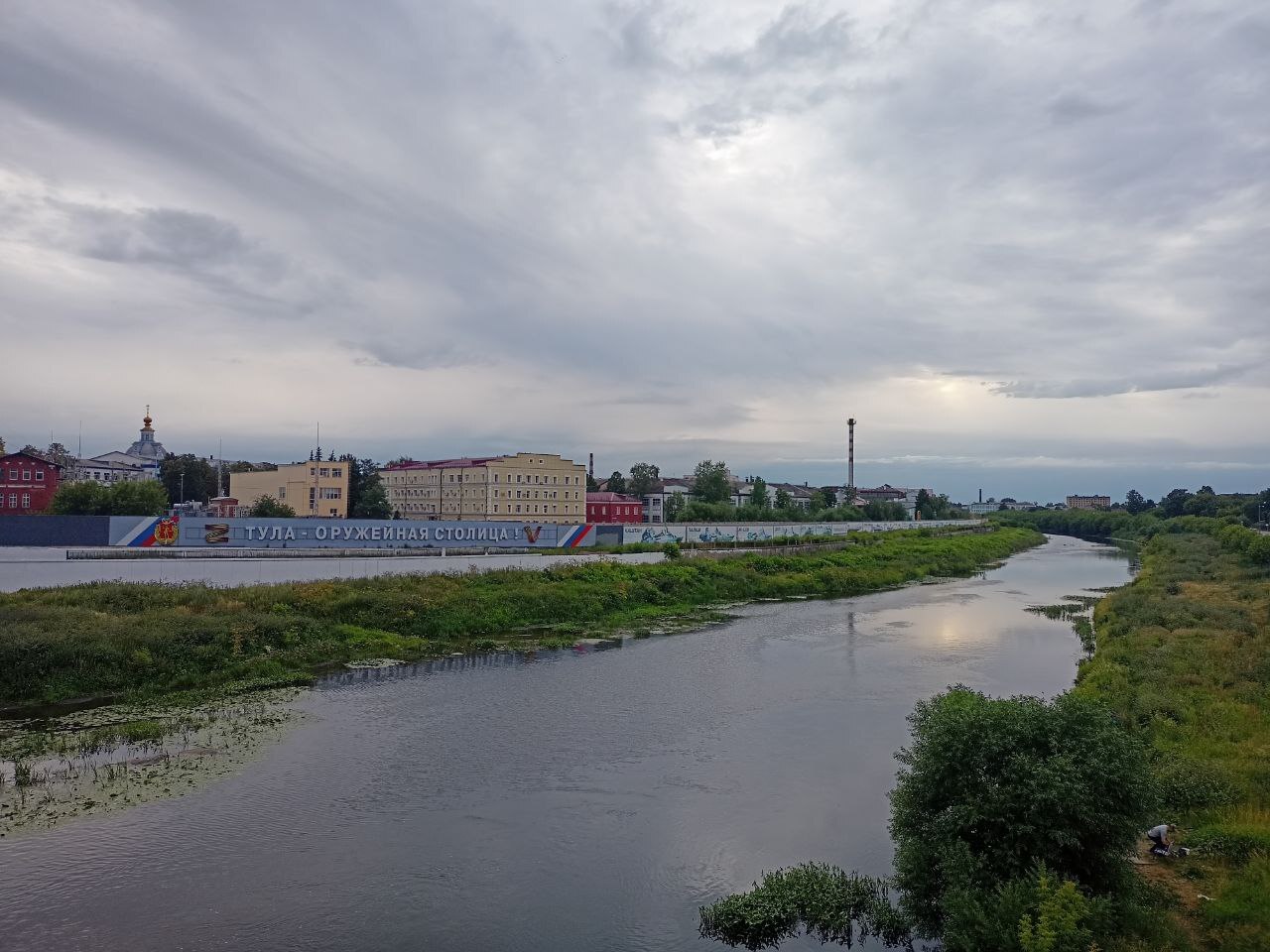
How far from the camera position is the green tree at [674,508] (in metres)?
90.1

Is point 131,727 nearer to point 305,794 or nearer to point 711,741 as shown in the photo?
point 305,794

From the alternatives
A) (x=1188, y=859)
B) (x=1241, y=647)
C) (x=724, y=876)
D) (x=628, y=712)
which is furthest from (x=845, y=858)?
(x=1241, y=647)

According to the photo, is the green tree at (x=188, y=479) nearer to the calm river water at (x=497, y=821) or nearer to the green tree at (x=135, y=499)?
the green tree at (x=135, y=499)

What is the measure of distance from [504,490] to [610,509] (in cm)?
1263

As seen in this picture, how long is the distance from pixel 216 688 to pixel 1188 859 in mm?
17052

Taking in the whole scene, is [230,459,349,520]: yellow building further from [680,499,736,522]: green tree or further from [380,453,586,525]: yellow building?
[680,499,736,522]: green tree

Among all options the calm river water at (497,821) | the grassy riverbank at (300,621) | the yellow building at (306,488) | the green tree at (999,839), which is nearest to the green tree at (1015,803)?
the green tree at (999,839)

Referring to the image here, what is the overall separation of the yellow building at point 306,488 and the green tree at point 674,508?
1305 inches

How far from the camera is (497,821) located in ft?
36.2

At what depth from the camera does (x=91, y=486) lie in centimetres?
5138

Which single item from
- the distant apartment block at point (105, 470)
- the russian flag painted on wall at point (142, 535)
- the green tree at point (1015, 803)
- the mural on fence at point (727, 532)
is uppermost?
the distant apartment block at point (105, 470)

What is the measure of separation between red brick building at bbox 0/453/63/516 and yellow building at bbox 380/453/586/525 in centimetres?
3160

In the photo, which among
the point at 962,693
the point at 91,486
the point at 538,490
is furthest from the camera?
the point at 538,490

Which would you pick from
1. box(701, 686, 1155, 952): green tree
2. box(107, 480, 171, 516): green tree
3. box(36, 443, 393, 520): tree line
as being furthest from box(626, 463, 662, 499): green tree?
box(701, 686, 1155, 952): green tree
